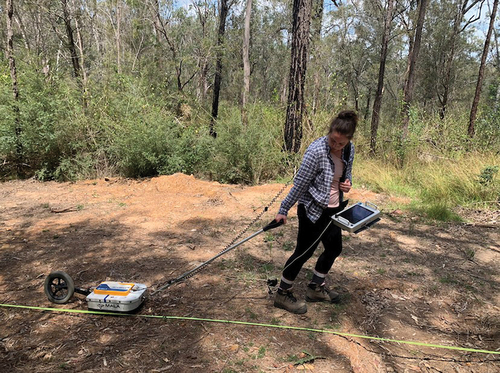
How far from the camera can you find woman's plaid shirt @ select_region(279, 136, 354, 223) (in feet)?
8.43

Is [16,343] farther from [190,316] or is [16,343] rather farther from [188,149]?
A: [188,149]

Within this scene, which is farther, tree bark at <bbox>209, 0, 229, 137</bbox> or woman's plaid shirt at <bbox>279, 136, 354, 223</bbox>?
tree bark at <bbox>209, 0, 229, 137</bbox>

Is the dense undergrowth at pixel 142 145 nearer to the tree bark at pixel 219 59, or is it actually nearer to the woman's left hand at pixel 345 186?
the woman's left hand at pixel 345 186

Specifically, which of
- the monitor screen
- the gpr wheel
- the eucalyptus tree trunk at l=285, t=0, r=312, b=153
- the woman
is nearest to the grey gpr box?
the monitor screen

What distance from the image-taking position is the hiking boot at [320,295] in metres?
3.10

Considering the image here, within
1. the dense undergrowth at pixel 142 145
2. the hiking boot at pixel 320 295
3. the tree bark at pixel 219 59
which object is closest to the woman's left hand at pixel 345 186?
the hiking boot at pixel 320 295

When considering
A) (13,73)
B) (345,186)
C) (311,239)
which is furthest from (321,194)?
(13,73)

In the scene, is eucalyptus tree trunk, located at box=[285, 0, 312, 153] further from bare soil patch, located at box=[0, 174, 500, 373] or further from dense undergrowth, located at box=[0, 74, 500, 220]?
bare soil patch, located at box=[0, 174, 500, 373]

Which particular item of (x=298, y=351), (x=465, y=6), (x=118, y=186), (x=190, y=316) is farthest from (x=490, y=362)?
(x=465, y=6)

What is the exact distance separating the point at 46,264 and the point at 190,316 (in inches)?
79.4

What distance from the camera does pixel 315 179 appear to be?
264 centimetres

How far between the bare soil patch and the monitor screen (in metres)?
0.94

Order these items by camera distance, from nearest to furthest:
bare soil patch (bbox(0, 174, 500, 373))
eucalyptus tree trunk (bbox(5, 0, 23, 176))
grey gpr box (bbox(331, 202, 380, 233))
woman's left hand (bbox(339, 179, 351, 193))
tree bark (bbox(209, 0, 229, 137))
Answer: bare soil patch (bbox(0, 174, 500, 373)) → grey gpr box (bbox(331, 202, 380, 233)) → woman's left hand (bbox(339, 179, 351, 193)) → eucalyptus tree trunk (bbox(5, 0, 23, 176)) → tree bark (bbox(209, 0, 229, 137))

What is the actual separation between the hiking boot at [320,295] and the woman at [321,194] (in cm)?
21
